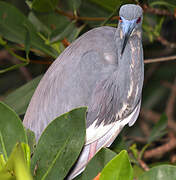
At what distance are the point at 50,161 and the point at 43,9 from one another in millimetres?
846

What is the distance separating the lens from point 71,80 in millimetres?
1708

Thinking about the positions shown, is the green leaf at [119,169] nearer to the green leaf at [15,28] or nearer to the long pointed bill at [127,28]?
the long pointed bill at [127,28]

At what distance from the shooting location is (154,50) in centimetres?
295

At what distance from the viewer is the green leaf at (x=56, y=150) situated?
1264 mm

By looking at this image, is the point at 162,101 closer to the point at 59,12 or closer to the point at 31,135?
the point at 59,12

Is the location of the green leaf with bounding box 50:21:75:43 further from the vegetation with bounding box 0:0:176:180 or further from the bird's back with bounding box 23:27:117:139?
the bird's back with bounding box 23:27:117:139

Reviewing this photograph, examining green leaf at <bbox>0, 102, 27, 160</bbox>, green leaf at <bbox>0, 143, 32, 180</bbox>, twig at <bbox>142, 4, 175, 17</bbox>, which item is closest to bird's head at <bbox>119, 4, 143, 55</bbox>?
twig at <bbox>142, 4, 175, 17</bbox>

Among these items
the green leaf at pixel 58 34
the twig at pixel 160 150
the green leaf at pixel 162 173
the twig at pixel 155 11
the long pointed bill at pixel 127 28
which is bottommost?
the twig at pixel 160 150

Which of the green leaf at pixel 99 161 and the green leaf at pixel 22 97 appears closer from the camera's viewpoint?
the green leaf at pixel 99 161

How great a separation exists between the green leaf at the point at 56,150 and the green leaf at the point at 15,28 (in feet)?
2.39

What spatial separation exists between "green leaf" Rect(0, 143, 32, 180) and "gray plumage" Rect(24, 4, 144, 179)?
686 mm

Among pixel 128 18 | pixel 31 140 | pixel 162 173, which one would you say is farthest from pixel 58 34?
pixel 162 173

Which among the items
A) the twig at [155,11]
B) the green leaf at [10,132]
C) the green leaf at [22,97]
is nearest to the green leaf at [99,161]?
the green leaf at [10,132]

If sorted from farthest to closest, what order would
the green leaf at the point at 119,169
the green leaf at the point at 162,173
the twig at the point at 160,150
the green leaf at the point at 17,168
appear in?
the twig at the point at 160,150
the green leaf at the point at 162,173
the green leaf at the point at 119,169
the green leaf at the point at 17,168
